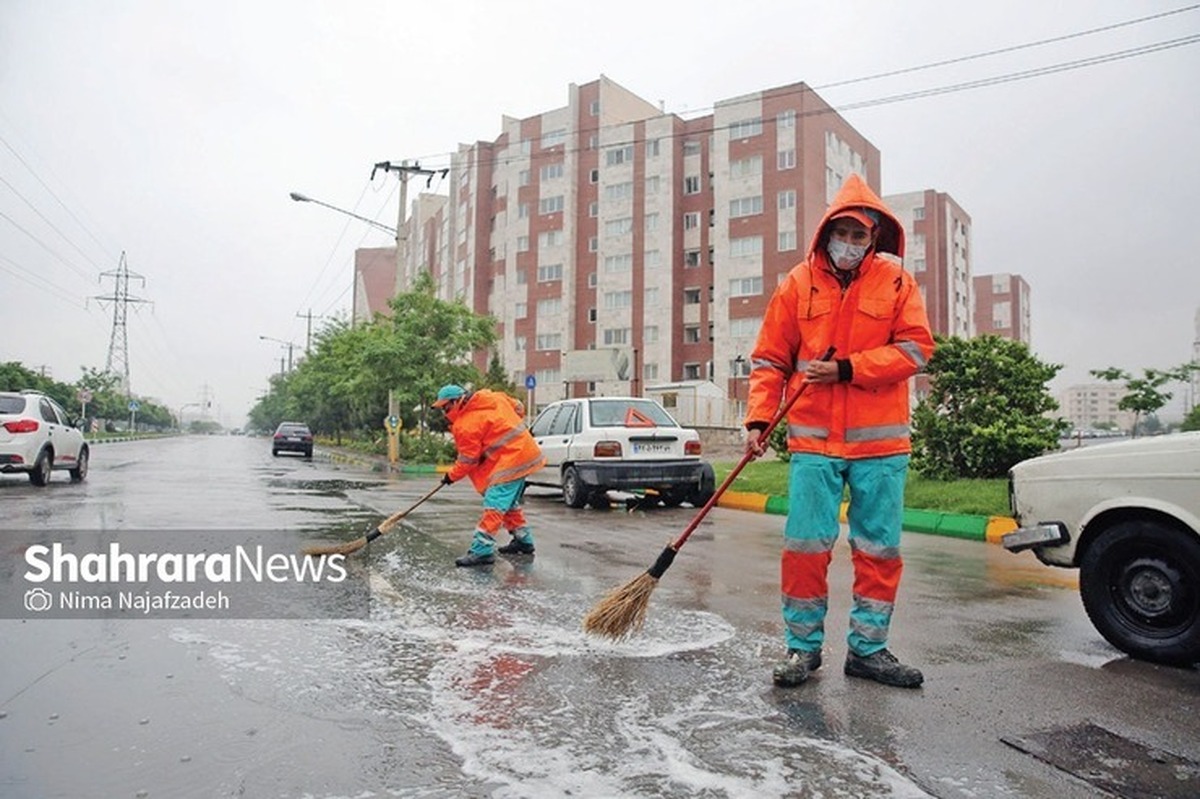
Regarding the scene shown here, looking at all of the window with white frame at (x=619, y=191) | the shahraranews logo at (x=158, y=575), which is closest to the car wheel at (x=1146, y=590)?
the shahraranews logo at (x=158, y=575)

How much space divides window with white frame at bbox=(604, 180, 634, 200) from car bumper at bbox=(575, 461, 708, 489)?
42792 millimetres

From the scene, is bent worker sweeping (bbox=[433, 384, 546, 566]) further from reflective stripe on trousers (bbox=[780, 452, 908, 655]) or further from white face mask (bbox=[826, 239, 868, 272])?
white face mask (bbox=[826, 239, 868, 272])

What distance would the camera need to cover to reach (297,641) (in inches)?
153

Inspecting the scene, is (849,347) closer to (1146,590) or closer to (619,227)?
(1146,590)

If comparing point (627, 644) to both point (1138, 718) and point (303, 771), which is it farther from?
point (1138, 718)

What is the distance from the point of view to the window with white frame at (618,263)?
5112 cm

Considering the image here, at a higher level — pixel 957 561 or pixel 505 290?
pixel 505 290

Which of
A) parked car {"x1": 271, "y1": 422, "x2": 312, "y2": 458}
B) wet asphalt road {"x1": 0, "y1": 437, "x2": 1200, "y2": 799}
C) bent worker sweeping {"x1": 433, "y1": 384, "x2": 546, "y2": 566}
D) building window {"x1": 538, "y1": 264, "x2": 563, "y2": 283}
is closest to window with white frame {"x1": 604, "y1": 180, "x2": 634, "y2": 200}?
building window {"x1": 538, "y1": 264, "x2": 563, "y2": 283}

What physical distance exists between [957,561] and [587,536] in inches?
137

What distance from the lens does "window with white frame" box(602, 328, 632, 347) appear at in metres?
50.7

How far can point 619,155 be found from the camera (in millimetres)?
51656

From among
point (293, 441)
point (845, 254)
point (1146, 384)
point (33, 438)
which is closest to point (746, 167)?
point (293, 441)

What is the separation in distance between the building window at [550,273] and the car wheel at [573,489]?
43520mm

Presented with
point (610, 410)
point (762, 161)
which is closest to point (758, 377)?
point (610, 410)
